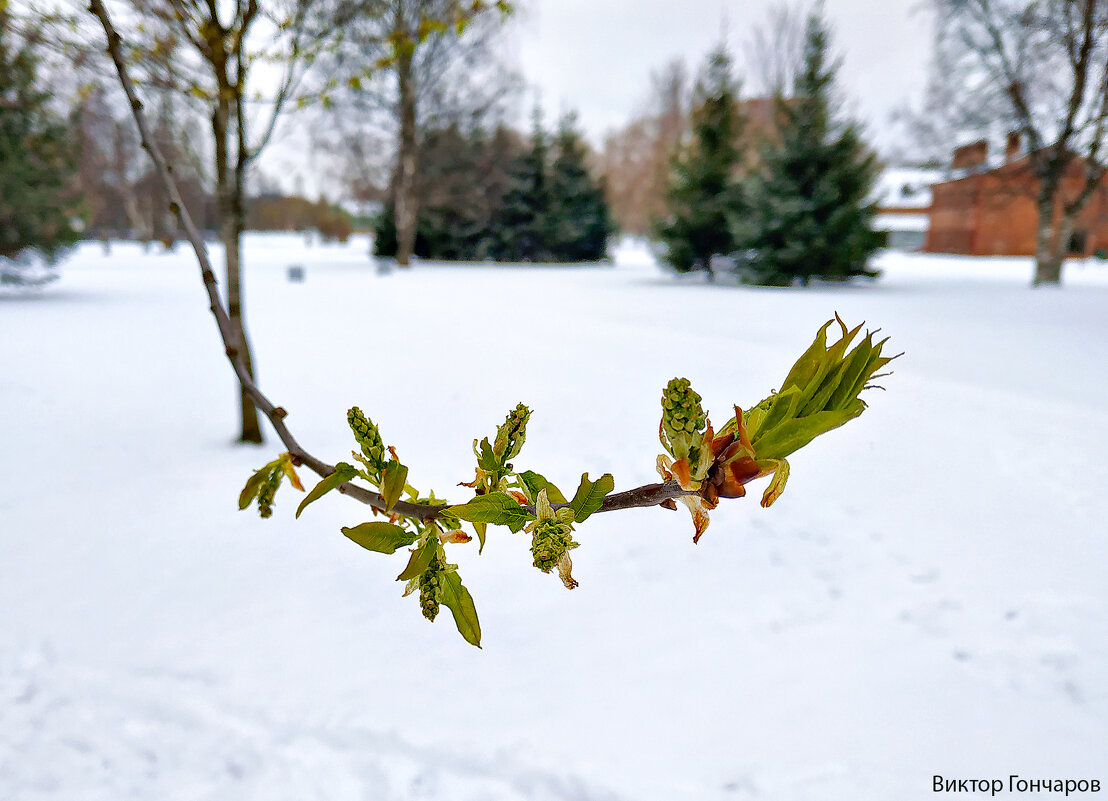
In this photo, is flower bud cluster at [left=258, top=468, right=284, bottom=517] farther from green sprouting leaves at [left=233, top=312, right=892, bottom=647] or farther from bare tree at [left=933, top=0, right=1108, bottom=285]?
bare tree at [left=933, top=0, right=1108, bottom=285]

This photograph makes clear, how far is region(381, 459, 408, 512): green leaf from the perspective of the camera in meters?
0.46

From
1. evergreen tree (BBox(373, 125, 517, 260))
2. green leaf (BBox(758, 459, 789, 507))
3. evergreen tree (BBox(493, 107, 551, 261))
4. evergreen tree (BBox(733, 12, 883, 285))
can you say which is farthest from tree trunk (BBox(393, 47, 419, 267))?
green leaf (BBox(758, 459, 789, 507))

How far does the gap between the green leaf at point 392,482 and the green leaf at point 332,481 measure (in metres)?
0.02

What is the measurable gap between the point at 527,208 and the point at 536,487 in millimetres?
31216

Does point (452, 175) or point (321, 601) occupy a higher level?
point (452, 175)

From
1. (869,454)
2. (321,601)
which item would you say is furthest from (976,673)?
(321,601)

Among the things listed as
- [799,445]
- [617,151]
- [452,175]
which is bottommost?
[799,445]

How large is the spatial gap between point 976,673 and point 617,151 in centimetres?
Result: 6419

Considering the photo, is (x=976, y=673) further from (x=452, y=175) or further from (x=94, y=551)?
(x=452, y=175)

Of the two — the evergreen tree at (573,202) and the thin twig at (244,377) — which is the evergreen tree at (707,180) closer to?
the evergreen tree at (573,202)

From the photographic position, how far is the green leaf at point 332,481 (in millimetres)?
439

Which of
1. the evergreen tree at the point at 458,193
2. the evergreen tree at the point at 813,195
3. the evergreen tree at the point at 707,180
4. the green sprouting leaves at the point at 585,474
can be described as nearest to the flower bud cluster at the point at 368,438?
the green sprouting leaves at the point at 585,474

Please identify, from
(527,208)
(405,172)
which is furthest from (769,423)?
(527,208)

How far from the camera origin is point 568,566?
0.45 meters
